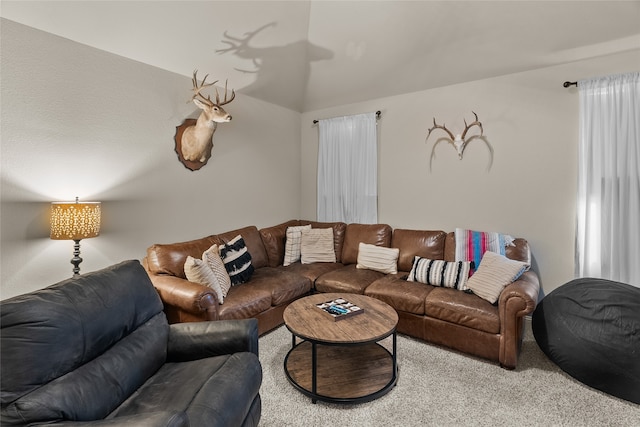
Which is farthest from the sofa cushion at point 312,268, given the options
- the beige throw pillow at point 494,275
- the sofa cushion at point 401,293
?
the beige throw pillow at point 494,275

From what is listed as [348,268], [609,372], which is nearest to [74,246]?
[348,268]

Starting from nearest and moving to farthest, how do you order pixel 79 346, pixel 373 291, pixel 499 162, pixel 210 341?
Answer: pixel 79 346, pixel 210 341, pixel 373 291, pixel 499 162

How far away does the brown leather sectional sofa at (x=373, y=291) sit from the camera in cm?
243

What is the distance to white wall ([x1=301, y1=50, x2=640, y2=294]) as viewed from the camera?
3.09 meters

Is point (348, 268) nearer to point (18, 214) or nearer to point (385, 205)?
point (385, 205)

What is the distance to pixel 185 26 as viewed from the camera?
2816 millimetres

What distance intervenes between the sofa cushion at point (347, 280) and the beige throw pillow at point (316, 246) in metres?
0.46

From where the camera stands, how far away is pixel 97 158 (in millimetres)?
2646

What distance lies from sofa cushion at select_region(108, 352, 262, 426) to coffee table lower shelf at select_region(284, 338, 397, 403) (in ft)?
1.72

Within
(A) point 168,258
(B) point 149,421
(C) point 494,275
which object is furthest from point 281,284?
(B) point 149,421

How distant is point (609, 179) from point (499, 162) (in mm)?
928

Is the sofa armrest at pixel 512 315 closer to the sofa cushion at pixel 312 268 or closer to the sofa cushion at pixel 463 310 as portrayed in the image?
the sofa cushion at pixel 463 310

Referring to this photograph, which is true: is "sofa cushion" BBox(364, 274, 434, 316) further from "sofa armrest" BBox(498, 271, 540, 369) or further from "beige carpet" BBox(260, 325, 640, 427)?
"sofa armrest" BBox(498, 271, 540, 369)

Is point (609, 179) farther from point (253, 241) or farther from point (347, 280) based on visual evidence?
point (253, 241)
